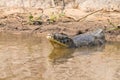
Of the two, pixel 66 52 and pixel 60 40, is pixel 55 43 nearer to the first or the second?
pixel 60 40

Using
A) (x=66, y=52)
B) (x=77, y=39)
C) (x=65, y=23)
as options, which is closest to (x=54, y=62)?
(x=66, y=52)

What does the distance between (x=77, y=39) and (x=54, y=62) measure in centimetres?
212

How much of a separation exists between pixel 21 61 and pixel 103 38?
333 centimetres

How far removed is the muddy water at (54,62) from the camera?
7.16m

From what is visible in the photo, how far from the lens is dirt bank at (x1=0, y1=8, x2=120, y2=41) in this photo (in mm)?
11742

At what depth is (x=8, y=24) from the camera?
1305 cm

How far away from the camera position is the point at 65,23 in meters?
12.4

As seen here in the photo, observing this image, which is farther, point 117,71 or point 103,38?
point 103,38

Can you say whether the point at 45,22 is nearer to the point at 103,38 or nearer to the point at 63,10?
the point at 63,10

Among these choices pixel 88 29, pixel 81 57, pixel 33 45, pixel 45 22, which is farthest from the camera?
pixel 45 22

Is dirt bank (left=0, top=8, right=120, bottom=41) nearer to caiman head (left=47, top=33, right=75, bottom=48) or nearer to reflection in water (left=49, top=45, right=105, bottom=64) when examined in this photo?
reflection in water (left=49, top=45, right=105, bottom=64)

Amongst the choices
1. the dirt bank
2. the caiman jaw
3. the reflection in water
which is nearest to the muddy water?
the reflection in water

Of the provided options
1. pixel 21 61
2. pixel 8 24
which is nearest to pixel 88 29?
pixel 8 24

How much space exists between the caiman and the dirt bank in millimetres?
478
